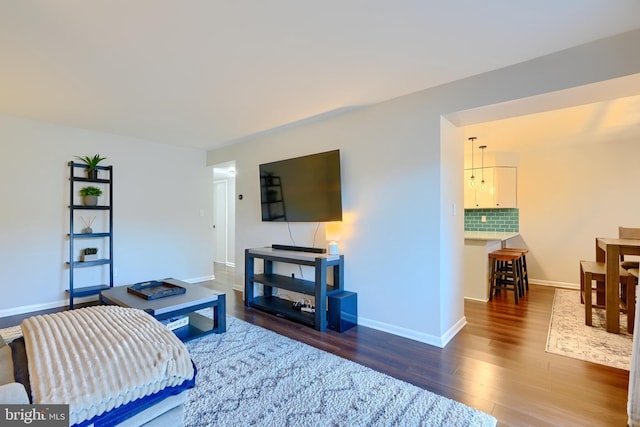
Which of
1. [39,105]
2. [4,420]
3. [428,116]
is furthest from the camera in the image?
[39,105]

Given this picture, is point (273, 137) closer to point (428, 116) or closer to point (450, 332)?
point (428, 116)

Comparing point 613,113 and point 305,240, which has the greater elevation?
point 613,113

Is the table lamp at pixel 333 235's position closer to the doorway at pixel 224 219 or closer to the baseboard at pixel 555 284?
the baseboard at pixel 555 284

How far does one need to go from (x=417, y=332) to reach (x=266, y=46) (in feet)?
8.75

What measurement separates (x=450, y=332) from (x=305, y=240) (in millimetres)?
1850

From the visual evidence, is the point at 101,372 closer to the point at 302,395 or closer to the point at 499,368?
the point at 302,395

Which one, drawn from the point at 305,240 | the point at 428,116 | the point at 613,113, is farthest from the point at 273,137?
the point at 613,113

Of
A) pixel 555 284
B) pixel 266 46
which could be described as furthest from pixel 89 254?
pixel 555 284

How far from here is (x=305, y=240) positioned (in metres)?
3.71

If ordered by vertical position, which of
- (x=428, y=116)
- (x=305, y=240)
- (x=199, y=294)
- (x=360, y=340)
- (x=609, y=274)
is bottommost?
(x=360, y=340)

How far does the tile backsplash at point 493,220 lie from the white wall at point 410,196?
3.03 metres

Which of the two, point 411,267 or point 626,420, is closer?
point 626,420

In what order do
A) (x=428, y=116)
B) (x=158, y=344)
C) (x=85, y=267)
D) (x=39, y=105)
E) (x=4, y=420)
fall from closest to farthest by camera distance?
(x=4, y=420)
(x=158, y=344)
(x=428, y=116)
(x=39, y=105)
(x=85, y=267)

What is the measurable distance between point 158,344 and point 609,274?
12.6 feet
